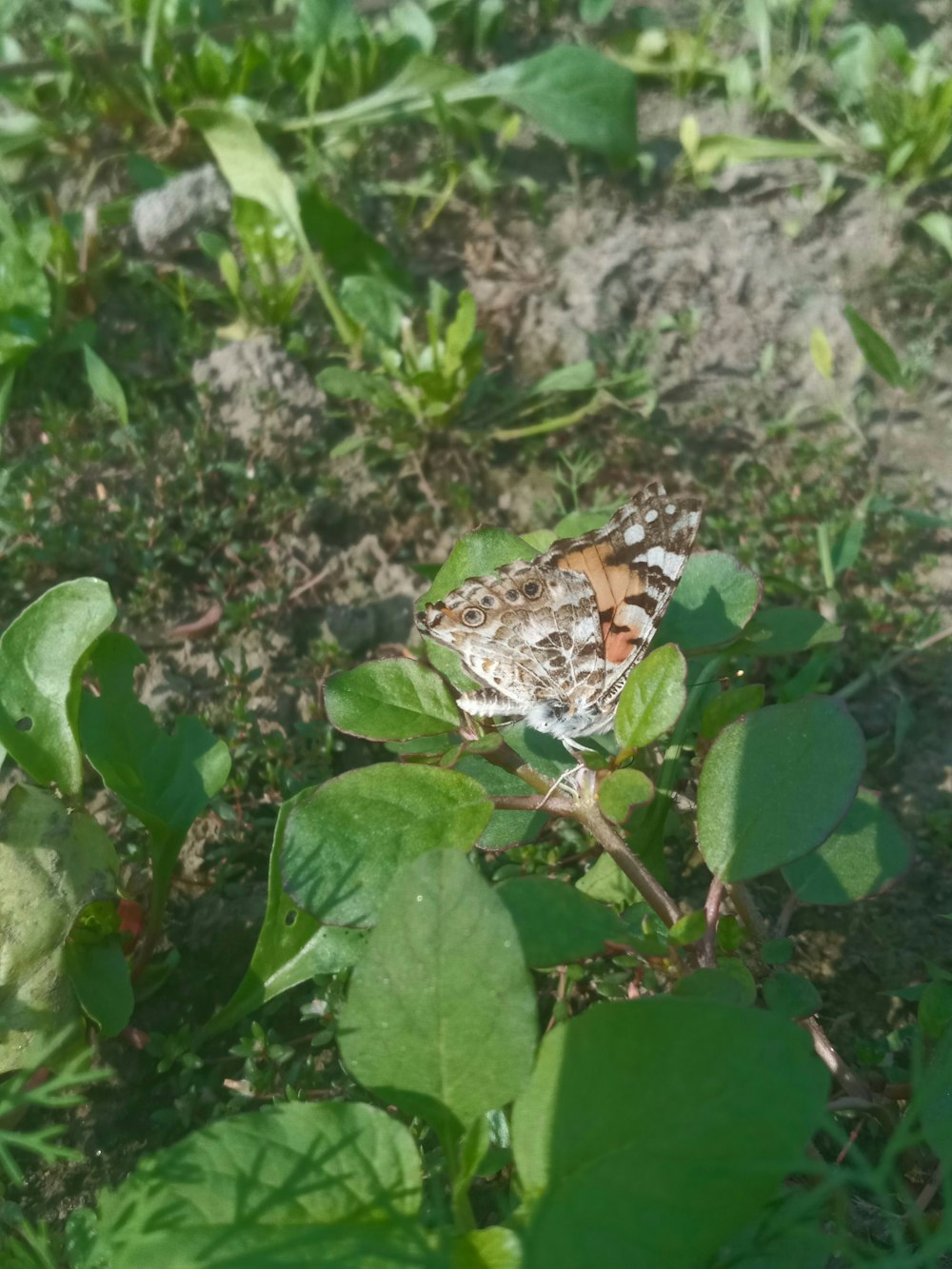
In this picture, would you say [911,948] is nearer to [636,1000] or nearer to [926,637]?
[926,637]

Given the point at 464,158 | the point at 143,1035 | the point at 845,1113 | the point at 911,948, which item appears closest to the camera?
the point at 845,1113

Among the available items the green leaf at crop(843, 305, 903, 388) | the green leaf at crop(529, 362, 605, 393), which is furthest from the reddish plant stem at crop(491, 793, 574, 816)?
the green leaf at crop(529, 362, 605, 393)

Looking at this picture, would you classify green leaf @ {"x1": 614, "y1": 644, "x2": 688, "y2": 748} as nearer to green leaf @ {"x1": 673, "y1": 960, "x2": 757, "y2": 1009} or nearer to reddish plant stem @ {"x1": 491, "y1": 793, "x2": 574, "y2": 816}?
reddish plant stem @ {"x1": 491, "y1": 793, "x2": 574, "y2": 816}

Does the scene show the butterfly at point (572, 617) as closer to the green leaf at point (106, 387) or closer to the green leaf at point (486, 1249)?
the green leaf at point (486, 1249)

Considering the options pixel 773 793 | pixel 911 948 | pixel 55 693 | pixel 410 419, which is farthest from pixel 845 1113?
pixel 410 419

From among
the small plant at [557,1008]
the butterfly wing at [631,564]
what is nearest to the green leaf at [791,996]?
the small plant at [557,1008]

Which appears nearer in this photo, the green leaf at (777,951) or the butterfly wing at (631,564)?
the green leaf at (777,951)

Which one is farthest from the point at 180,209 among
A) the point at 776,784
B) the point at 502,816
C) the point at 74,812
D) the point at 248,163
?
the point at 776,784
